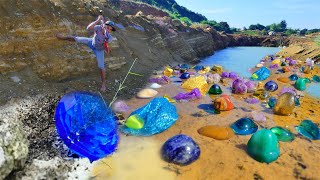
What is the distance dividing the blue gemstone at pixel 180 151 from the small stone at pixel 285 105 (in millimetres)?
3499

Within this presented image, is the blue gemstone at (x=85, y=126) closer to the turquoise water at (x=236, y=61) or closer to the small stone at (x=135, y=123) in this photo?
the small stone at (x=135, y=123)

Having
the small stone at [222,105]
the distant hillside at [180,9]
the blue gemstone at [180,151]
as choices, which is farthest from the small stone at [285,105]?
the distant hillside at [180,9]

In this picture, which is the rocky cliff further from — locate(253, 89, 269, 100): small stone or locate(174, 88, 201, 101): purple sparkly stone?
locate(253, 89, 269, 100): small stone

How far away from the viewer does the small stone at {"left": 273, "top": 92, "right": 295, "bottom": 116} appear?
7.78m

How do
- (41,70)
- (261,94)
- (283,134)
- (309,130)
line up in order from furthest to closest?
(261,94), (41,70), (309,130), (283,134)

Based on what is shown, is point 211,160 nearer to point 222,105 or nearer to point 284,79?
point 222,105

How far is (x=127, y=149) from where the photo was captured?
5.83 metres

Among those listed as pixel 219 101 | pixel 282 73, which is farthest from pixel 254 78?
pixel 219 101

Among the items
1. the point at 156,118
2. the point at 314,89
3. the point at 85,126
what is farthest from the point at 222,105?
the point at 314,89

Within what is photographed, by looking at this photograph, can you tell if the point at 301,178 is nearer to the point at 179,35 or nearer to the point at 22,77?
the point at 22,77

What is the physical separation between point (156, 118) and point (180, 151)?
63.4 inches

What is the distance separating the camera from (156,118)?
269 inches

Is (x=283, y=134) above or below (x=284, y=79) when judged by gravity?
above

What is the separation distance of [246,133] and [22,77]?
19.2ft
